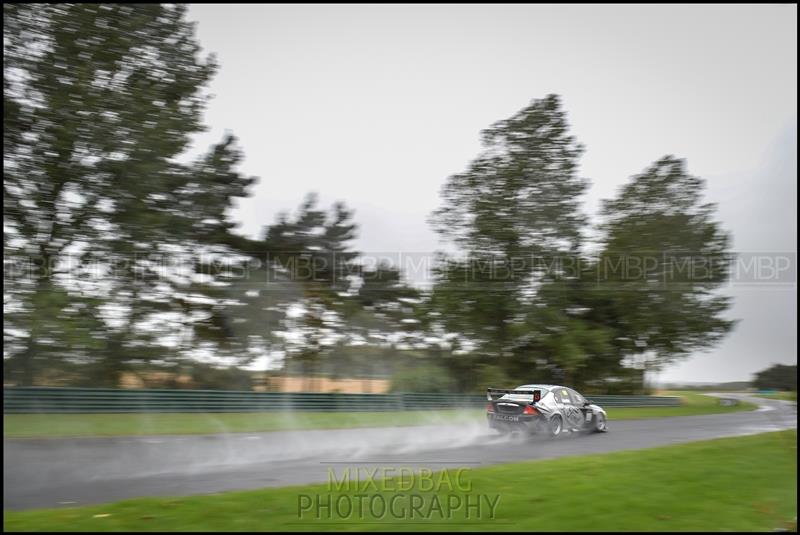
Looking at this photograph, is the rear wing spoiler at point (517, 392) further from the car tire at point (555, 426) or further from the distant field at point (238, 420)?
the distant field at point (238, 420)

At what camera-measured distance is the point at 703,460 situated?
11312 mm

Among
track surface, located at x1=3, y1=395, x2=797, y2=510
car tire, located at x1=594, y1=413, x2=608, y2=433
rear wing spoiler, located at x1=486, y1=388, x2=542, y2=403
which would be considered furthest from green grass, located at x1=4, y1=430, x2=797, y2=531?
car tire, located at x1=594, y1=413, x2=608, y2=433

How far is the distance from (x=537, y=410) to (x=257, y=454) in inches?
244

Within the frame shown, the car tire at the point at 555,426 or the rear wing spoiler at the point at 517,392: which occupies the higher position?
the rear wing spoiler at the point at 517,392

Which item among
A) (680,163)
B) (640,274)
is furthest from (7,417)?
(680,163)

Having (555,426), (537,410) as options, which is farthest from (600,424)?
(537,410)

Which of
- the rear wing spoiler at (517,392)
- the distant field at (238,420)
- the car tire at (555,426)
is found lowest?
the distant field at (238,420)

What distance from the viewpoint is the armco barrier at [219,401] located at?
1809 centimetres

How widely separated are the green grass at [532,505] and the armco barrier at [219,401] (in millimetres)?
7707

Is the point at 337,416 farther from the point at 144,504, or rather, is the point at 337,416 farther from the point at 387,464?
the point at 144,504

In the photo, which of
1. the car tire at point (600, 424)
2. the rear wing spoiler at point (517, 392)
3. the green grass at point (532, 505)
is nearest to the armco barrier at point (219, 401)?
the car tire at point (600, 424)

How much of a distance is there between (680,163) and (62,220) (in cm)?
3217

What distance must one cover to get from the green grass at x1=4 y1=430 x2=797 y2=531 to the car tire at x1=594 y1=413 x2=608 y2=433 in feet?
19.3

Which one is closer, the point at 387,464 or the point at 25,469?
the point at 25,469
